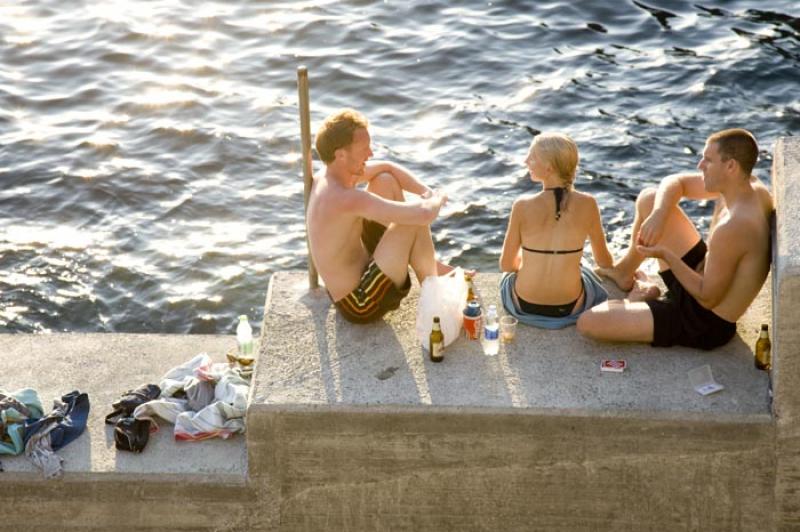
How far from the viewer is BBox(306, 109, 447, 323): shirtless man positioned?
7934 millimetres

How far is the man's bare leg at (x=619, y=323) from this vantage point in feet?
25.4

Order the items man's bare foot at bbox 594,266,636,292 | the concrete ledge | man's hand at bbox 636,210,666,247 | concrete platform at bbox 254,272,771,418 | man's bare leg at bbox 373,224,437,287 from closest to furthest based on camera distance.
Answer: the concrete ledge, concrete platform at bbox 254,272,771,418, man's hand at bbox 636,210,666,247, man's bare leg at bbox 373,224,437,287, man's bare foot at bbox 594,266,636,292

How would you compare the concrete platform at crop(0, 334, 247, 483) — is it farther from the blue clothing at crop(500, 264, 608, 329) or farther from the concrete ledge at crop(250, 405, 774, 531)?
the blue clothing at crop(500, 264, 608, 329)

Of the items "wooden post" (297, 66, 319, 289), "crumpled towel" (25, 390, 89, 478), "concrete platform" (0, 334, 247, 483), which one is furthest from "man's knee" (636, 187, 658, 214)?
"crumpled towel" (25, 390, 89, 478)

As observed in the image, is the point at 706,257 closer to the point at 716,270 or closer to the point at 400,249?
the point at 716,270

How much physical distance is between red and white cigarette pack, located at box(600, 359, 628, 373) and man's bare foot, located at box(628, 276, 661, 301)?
2.88 ft

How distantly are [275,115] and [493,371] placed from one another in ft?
28.4

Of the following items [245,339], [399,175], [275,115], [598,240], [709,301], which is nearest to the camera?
[709,301]

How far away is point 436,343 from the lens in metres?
7.61

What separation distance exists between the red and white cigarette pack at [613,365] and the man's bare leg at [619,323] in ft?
0.71

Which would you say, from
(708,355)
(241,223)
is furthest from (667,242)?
(241,223)

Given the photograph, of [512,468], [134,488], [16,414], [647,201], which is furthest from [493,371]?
[16,414]

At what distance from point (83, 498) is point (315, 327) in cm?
187

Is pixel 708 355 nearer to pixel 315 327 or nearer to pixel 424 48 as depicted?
pixel 315 327
